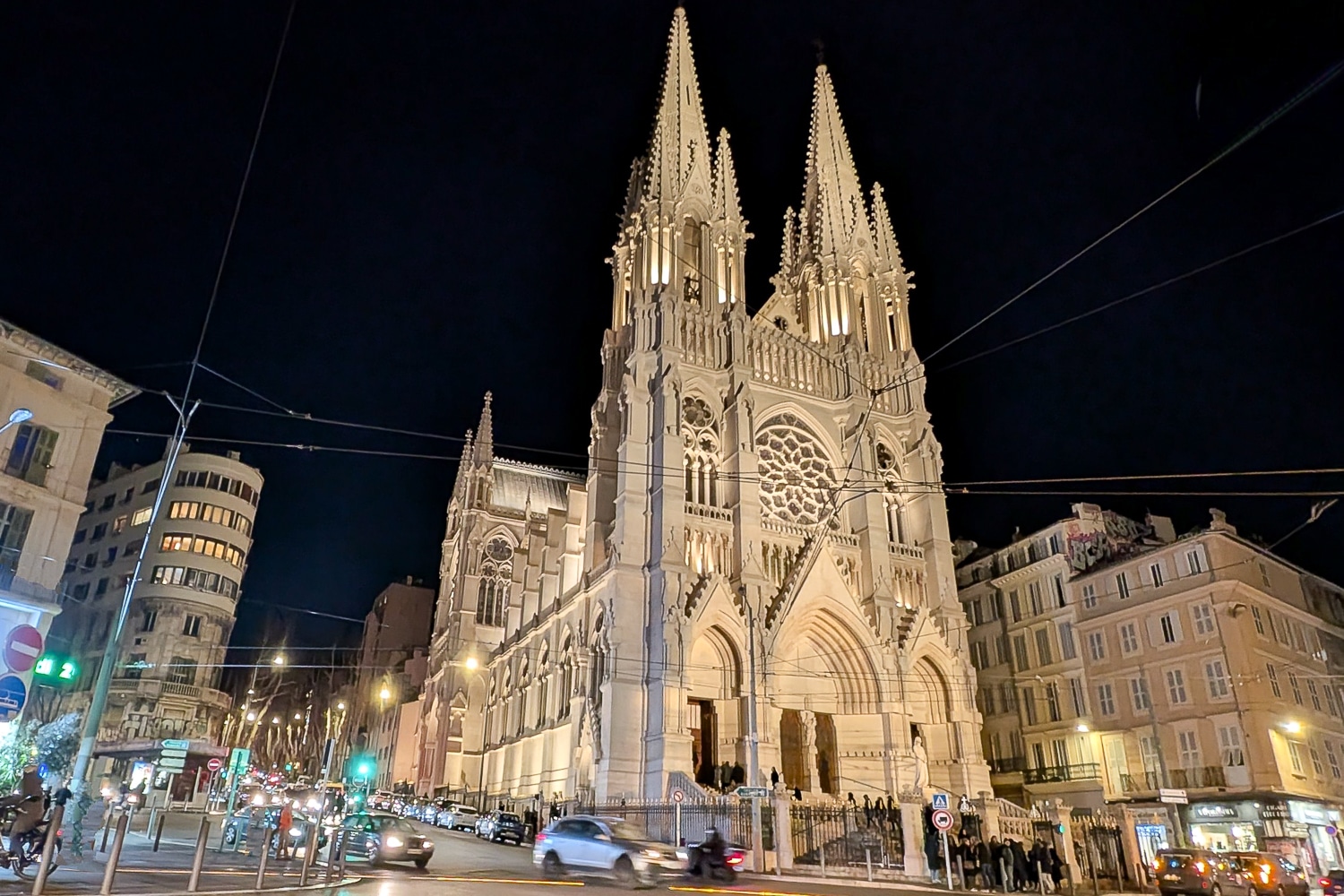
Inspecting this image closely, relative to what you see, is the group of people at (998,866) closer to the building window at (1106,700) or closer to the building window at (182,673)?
the building window at (1106,700)

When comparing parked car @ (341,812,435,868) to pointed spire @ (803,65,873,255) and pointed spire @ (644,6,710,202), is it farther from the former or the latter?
pointed spire @ (803,65,873,255)

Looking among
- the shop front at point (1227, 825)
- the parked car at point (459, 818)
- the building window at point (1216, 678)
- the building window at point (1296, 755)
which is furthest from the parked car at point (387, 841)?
the building window at point (1296, 755)

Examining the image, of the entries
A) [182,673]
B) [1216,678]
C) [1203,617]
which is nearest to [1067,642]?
[1203,617]

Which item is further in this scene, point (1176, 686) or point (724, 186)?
point (724, 186)

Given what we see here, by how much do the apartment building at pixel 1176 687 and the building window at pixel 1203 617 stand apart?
0.24 feet

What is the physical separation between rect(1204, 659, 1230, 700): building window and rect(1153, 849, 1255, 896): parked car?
38.8 ft

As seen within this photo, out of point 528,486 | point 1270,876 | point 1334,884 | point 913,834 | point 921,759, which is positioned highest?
point 528,486

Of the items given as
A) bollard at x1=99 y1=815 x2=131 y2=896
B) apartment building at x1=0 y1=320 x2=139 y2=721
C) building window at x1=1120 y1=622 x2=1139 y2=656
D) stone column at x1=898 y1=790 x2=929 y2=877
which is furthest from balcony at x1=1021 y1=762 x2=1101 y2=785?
apartment building at x1=0 y1=320 x2=139 y2=721

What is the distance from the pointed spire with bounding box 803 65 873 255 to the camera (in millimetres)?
48781

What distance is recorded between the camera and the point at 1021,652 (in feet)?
136

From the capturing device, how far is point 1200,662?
1299 inches

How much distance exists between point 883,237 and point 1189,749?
103ft

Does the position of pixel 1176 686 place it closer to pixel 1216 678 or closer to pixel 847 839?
pixel 1216 678

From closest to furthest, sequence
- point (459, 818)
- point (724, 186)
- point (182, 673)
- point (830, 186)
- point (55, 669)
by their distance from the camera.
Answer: point (55, 669), point (459, 818), point (724, 186), point (830, 186), point (182, 673)
